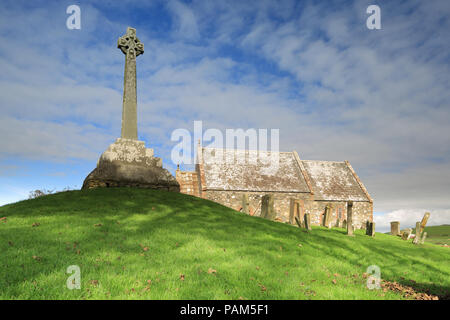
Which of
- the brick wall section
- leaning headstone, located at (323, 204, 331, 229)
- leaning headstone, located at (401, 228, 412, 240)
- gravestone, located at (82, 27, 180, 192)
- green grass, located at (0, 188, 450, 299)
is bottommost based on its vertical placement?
leaning headstone, located at (401, 228, 412, 240)

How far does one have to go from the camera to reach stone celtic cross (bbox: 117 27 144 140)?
17.0m

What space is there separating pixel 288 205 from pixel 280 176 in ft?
13.9

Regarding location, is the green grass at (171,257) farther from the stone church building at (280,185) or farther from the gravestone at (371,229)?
the stone church building at (280,185)

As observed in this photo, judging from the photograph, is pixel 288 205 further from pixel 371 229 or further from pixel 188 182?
pixel 371 229

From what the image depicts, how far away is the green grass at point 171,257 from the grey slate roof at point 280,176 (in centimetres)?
2063

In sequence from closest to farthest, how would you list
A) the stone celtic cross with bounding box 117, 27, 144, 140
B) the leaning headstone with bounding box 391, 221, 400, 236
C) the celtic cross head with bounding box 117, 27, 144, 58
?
the stone celtic cross with bounding box 117, 27, 144, 140 → the celtic cross head with bounding box 117, 27, 144, 58 → the leaning headstone with bounding box 391, 221, 400, 236

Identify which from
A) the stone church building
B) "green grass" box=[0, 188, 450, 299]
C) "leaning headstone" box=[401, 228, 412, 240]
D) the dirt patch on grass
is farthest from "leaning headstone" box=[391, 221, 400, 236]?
the dirt patch on grass

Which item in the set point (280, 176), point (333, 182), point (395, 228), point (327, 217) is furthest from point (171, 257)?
point (333, 182)

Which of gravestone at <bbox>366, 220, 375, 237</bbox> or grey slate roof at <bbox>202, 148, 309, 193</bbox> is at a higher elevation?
grey slate roof at <bbox>202, 148, 309, 193</bbox>

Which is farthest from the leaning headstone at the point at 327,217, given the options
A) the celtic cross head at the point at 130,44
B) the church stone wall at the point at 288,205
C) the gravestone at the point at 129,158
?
the celtic cross head at the point at 130,44

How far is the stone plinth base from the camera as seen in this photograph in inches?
626

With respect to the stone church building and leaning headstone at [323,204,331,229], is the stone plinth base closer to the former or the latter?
leaning headstone at [323,204,331,229]

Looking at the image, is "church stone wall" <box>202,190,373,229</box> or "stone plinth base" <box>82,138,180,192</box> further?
"church stone wall" <box>202,190,373,229</box>

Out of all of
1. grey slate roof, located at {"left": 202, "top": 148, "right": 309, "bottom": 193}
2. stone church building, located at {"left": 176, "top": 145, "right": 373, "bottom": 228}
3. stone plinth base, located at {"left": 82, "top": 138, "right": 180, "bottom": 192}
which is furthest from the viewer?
grey slate roof, located at {"left": 202, "top": 148, "right": 309, "bottom": 193}
